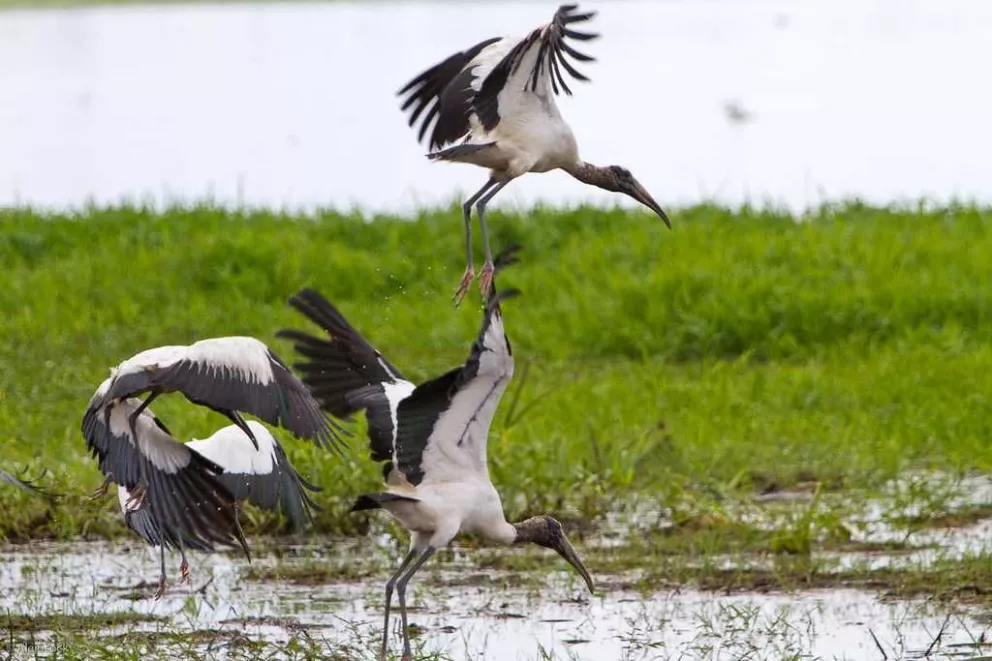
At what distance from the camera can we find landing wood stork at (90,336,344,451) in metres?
5.76

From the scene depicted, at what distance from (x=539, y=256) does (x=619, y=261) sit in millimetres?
613

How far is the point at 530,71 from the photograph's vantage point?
6.32 m

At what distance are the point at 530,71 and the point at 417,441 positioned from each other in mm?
1264

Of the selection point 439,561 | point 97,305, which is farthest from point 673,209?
point 439,561

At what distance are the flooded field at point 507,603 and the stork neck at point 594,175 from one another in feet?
4.66

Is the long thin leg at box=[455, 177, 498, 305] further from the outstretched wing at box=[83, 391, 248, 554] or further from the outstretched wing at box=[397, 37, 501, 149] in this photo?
the outstretched wing at box=[83, 391, 248, 554]

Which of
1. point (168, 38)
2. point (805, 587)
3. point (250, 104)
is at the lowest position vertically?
point (805, 587)

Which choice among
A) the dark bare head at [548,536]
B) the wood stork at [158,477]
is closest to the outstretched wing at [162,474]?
the wood stork at [158,477]

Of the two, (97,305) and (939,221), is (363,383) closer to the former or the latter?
(97,305)

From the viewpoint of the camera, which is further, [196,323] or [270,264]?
[270,264]

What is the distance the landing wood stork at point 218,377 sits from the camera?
18.9ft

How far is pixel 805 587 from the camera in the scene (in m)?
6.96

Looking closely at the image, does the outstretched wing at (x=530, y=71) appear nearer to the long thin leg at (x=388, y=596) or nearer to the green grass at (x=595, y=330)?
the long thin leg at (x=388, y=596)

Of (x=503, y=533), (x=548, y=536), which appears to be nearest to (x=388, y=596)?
(x=503, y=533)
